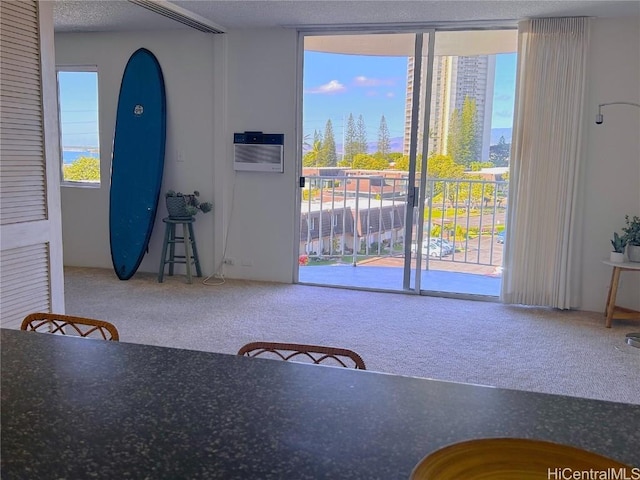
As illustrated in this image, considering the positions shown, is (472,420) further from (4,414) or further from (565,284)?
(565,284)

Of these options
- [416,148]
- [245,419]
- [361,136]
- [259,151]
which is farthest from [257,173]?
[245,419]

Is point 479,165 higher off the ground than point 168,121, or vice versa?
point 168,121

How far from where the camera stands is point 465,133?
4957 mm

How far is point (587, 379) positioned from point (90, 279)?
14.4ft

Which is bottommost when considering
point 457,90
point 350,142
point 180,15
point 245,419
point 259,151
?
point 245,419

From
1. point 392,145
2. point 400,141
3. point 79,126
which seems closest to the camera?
point 400,141

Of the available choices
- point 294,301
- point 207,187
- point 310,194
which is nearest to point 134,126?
point 207,187

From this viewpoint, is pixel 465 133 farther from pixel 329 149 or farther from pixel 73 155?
pixel 73 155

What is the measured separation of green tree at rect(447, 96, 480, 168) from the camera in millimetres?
4898

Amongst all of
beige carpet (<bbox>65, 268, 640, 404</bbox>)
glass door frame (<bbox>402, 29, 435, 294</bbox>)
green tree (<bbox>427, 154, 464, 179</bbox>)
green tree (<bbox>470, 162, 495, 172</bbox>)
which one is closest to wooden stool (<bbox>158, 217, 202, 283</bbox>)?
beige carpet (<bbox>65, 268, 640, 404</bbox>)

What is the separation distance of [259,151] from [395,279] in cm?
190

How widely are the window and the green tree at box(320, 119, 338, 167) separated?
8.00 feet

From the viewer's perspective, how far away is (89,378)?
1.01 m

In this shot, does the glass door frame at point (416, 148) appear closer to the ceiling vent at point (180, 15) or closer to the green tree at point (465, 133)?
the green tree at point (465, 133)
